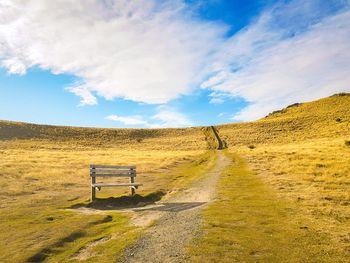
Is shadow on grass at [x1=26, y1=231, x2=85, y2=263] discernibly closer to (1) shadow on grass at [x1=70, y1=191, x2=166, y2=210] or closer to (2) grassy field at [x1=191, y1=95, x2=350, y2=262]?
(2) grassy field at [x1=191, y1=95, x2=350, y2=262]

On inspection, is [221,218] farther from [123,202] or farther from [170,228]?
[123,202]

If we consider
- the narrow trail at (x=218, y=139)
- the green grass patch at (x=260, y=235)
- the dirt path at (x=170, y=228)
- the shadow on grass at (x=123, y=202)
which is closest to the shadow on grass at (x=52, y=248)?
the dirt path at (x=170, y=228)

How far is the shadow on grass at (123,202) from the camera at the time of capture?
1989 centimetres

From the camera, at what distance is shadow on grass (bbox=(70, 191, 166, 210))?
19891mm

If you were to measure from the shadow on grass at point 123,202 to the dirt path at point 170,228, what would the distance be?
4.67 ft

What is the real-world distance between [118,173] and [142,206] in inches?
162

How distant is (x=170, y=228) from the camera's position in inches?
518

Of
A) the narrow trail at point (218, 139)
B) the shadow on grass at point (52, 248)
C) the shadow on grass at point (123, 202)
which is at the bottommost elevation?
the shadow on grass at point (52, 248)

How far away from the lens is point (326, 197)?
731 inches

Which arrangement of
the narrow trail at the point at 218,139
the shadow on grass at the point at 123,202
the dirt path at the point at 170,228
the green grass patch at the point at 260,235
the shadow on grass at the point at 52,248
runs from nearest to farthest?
the green grass patch at the point at 260,235, the dirt path at the point at 170,228, the shadow on grass at the point at 52,248, the shadow on grass at the point at 123,202, the narrow trail at the point at 218,139

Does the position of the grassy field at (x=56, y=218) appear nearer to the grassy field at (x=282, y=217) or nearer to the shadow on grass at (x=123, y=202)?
the shadow on grass at (x=123, y=202)

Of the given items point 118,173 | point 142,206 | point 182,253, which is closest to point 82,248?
point 182,253

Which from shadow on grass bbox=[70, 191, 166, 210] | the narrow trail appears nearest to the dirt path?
shadow on grass bbox=[70, 191, 166, 210]

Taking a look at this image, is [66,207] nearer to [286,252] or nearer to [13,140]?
[286,252]
